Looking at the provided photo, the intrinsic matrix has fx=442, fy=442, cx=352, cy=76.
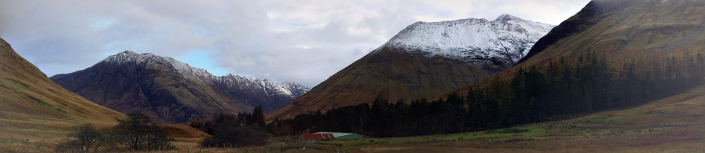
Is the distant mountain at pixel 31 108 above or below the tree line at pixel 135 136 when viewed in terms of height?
above

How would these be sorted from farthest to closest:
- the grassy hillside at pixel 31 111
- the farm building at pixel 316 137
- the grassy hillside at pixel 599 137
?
the farm building at pixel 316 137 → the grassy hillside at pixel 31 111 → the grassy hillside at pixel 599 137

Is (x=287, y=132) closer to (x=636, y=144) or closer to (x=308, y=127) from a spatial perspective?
(x=308, y=127)

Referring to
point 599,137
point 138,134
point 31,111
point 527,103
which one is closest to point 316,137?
point 138,134

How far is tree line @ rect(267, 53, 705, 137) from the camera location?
10544 cm

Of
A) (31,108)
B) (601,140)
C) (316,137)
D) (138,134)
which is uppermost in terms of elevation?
(31,108)

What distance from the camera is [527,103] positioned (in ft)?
350

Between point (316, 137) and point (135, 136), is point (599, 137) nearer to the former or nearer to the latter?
point (135, 136)

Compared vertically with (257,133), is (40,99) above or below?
above

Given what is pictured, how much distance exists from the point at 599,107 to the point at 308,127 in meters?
82.0

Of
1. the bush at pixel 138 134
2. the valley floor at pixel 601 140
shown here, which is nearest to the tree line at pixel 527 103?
the valley floor at pixel 601 140

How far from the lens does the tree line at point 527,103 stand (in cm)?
10544

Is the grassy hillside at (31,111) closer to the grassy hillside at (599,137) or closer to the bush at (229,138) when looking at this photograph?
the bush at (229,138)

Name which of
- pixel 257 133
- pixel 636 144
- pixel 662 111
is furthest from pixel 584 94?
pixel 257 133

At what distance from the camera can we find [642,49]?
193625mm
